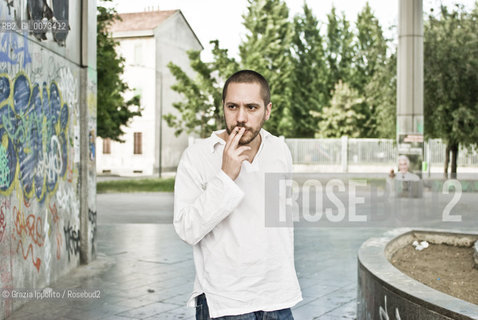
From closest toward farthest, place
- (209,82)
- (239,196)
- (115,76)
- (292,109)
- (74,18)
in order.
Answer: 1. (239,196)
2. (74,18)
3. (115,76)
4. (209,82)
5. (292,109)

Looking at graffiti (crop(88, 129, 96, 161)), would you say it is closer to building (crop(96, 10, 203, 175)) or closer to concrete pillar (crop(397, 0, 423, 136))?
concrete pillar (crop(397, 0, 423, 136))

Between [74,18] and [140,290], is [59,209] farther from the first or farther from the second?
[74,18]

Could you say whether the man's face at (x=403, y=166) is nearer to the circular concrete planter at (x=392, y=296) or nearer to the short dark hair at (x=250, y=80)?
the circular concrete planter at (x=392, y=296)

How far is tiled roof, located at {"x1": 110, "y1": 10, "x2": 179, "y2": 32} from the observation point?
132 feet

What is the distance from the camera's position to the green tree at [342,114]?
45.1 metres

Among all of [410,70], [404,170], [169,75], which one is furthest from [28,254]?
[169,75]

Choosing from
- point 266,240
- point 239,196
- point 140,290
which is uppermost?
point 239,196

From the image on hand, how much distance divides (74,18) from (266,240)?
6351 mm

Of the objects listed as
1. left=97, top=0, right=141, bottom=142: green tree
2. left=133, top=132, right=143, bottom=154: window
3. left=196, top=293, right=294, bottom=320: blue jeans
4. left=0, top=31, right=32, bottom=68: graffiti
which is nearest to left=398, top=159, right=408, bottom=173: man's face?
left=97, top=0, right=141, bottom=142: green tree

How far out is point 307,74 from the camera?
155 feet

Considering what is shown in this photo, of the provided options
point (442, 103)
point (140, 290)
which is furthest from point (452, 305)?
point (442, 103)

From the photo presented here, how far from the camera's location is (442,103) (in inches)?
856

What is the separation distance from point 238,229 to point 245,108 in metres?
0.46

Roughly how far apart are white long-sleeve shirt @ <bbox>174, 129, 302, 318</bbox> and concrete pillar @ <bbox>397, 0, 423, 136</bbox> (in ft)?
52.2
